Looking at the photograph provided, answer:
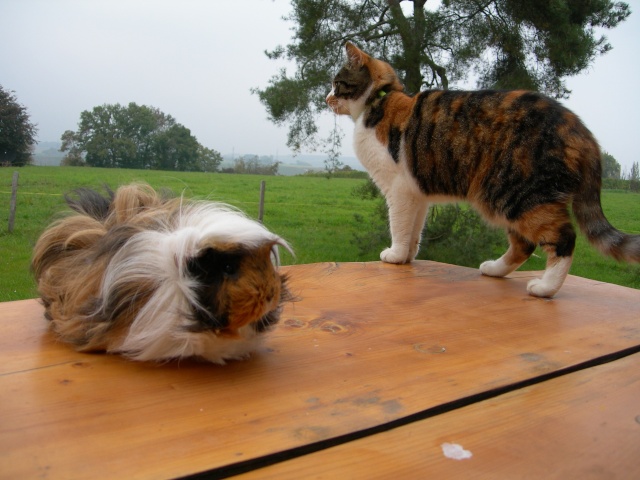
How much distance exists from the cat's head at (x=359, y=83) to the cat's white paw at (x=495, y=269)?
108cm

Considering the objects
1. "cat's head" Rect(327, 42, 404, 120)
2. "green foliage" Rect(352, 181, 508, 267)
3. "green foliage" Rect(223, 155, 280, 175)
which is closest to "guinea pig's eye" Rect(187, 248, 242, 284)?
"cat's head" Rect(327, 42, 404, 120)

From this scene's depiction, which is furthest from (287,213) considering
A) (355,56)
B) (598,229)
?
(598,229)

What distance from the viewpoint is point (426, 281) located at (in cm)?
205

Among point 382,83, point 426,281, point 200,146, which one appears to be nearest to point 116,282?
point 426,281

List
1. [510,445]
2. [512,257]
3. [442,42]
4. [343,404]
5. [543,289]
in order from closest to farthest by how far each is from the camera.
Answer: [510,445] → [343,404] → [543,289] → [512,257] → [442,42]

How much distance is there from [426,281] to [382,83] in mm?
1212

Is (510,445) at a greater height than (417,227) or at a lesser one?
lesser

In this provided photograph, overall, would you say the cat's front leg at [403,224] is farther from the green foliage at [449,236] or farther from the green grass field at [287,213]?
the green foliage at [449,236]

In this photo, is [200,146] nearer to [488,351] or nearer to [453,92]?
[453,92]

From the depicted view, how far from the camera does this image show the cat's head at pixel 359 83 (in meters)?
2.71

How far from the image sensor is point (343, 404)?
35.7 inches

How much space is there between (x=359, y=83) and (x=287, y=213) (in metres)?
5.29

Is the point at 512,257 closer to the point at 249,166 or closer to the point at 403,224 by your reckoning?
the point at 403,224

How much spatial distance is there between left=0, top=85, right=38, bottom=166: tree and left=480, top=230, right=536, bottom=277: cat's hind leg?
5910 mm
